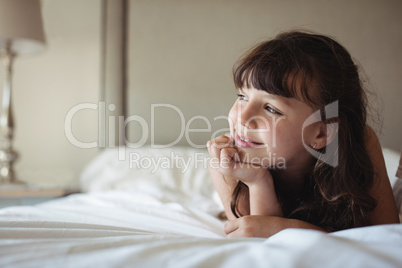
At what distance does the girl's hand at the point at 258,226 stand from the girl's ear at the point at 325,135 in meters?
0.19

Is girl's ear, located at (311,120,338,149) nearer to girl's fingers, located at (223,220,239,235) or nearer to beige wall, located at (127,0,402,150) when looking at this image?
girl's fingers, located at (223,220,239,235)

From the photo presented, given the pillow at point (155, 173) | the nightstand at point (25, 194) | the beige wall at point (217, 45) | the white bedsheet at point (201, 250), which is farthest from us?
the beige wall at point (217, 45)

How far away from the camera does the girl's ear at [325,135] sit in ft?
2.44

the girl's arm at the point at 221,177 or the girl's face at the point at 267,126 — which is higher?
the girl's face at the point at 267,126

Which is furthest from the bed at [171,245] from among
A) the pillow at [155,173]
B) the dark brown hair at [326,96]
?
the pillow at [155,173]

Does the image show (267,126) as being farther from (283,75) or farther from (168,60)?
(168,60)

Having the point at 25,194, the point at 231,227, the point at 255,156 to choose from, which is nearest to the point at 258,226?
the point at 231,227

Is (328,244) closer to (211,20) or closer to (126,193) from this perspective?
(126,193)

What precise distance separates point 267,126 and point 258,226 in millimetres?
187

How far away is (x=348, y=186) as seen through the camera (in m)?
0.72

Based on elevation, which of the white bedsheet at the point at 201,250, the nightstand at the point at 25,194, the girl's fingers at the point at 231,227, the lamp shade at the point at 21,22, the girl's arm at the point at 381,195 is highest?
the lamp shade at the point at 21,22

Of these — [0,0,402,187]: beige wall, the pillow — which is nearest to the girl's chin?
the pillow

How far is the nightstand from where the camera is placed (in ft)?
4.86

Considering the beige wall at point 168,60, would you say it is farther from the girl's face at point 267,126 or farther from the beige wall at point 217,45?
the girl's face at point 267,126
